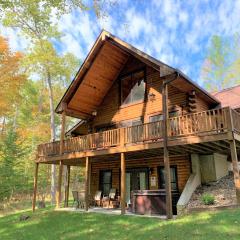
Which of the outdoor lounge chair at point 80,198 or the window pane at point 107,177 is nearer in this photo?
the outdoor lounge chair at point 80,198

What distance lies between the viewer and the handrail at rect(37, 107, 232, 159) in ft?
Result: 35.1

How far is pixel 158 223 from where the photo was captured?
392 inches

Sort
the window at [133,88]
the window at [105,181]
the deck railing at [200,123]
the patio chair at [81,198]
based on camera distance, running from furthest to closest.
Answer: the window at [105,181] → the window at [133,88] → the patio chair at [81,198] → the deck railing at [200,123]

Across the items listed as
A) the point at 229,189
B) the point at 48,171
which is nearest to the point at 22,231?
the point at 229,189

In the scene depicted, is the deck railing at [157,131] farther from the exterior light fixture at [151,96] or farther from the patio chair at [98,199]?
the patio chair at [98,199]

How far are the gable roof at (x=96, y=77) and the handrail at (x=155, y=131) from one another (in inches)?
105

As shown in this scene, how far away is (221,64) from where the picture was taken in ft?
99.4

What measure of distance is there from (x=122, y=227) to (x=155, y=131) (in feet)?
14.3

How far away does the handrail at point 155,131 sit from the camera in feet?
35.1

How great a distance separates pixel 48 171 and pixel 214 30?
85.2ft

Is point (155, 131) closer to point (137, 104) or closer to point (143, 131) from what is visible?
point (143, 131)

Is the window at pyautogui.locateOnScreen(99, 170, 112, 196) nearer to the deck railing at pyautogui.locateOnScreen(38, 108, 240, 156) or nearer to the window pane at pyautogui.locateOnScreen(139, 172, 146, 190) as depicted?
the window pane at pyautogui.locateOnScreen(139, 172, 146, 190)

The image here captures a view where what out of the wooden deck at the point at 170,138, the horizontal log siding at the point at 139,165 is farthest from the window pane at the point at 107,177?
the wooden deck at the point at 170,138

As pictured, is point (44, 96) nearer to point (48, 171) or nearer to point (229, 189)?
point (48, 171)
